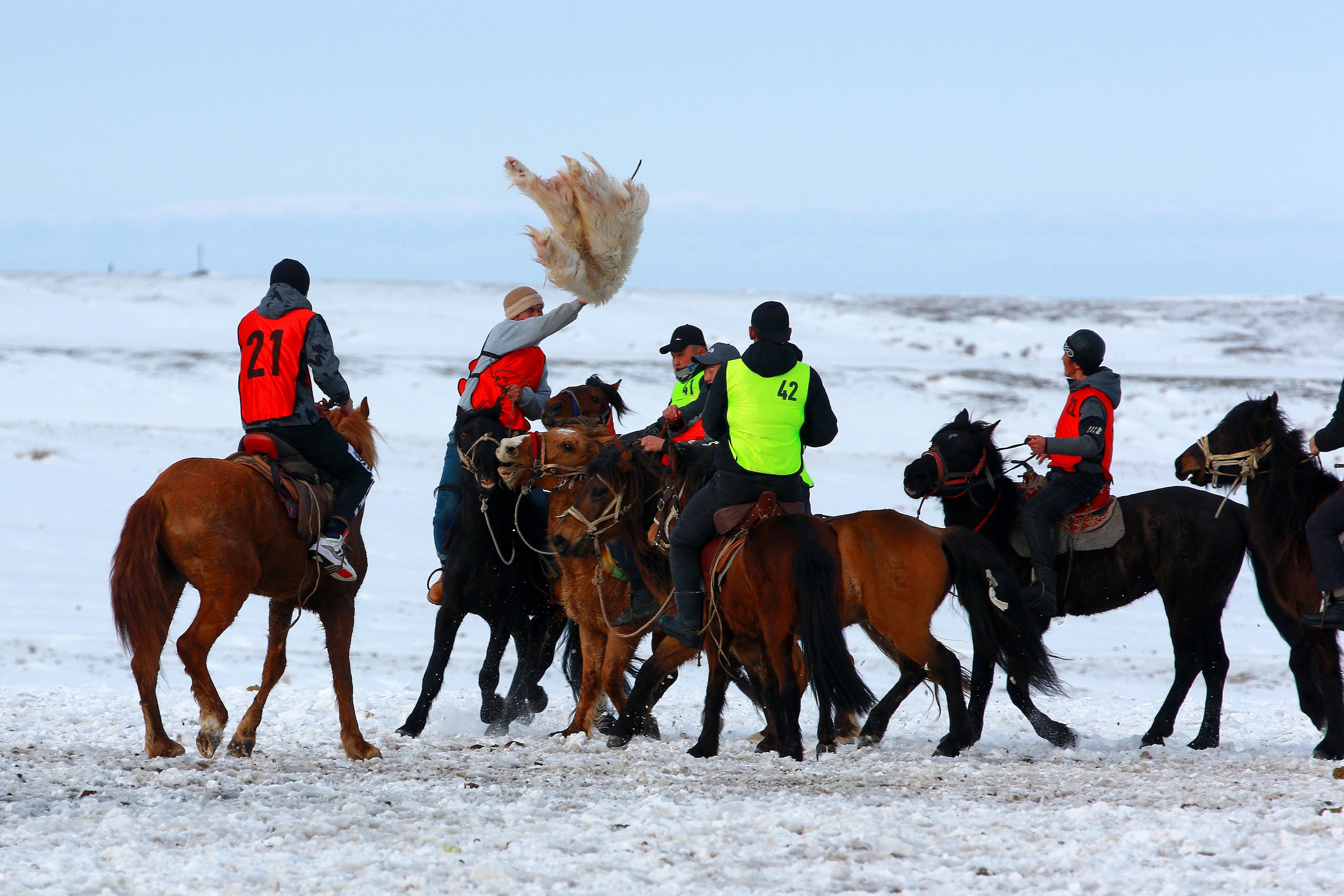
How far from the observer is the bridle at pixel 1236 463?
7.52 metres

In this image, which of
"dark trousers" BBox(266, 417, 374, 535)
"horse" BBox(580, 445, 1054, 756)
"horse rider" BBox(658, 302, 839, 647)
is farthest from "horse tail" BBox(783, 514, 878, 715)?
"dark trousers" BBox(266, 417, 374, 535)

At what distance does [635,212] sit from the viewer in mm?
8461

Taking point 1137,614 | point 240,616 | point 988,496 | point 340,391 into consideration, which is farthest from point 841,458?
point 340,391

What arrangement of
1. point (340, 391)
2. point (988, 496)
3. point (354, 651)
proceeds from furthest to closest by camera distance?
point (354, 651) < point (988, 496) < point (340, 391)

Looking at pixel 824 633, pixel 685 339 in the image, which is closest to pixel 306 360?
pixel 685 339

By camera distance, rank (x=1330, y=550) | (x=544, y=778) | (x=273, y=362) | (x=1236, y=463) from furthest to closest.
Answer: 1. (x=1236, y=463)
2. (x=1330, y=550)
3. (x=273, y=362)
4. (x=544, y=778)

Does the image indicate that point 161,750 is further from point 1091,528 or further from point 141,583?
point 1091,528

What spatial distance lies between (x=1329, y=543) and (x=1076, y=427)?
5.57ft

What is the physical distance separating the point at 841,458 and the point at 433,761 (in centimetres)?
1875

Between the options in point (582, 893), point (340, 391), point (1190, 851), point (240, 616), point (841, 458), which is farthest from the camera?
point (841, 458)

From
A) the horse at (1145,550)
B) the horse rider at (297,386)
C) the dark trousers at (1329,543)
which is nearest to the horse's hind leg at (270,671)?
the horse rider at (297,386)

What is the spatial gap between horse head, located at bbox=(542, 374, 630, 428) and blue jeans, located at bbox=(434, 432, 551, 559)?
0.53 m

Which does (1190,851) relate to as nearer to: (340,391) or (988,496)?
(988,496)

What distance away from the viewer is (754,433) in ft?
22.0
